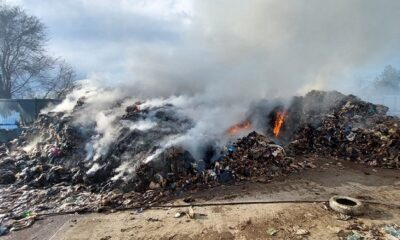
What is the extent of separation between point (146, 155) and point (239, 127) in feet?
13.6

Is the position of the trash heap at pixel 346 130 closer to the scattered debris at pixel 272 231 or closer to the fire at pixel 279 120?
the fire at pixel 279 120

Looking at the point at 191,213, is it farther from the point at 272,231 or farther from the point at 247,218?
the point at 272,231

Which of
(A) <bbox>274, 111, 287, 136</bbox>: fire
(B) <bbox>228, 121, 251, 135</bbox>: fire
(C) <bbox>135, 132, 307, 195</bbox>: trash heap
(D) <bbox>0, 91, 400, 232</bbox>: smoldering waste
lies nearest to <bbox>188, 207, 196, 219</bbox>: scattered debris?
(D) <bbox>0, 91, 400, 232</bbox>: smoldering waste

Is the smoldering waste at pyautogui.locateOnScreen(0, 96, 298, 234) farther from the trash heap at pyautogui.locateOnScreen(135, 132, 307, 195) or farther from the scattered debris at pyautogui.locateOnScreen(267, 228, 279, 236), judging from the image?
the scattered debris at pyautogui.locateOnScreen(267, 228, 279, 236)

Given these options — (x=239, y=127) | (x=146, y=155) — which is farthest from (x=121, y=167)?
(x=239, y=127)

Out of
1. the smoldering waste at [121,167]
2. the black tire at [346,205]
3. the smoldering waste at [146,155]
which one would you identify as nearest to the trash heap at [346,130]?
the smoldering waste at [146,155]

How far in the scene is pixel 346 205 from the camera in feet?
19.1

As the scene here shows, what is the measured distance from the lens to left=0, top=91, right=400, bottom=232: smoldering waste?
7559 millimetres

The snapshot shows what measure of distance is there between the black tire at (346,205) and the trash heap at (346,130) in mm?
3921

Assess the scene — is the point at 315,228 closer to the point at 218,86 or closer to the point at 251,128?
the point at 251,128

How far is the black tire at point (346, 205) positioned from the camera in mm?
5688

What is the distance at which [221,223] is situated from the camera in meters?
5.61

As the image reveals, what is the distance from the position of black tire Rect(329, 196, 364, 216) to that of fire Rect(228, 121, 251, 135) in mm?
4854

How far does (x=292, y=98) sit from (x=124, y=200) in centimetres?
934
